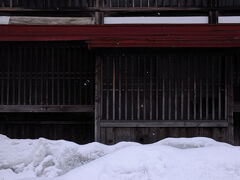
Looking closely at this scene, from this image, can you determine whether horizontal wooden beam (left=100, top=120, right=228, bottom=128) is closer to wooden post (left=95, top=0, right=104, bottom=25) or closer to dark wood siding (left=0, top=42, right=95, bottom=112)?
dark wood siding (left=0, top=42, right=95, bottom=112)

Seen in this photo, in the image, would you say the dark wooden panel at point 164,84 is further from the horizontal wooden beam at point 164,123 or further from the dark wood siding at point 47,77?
the dark wood siding at point 47,77

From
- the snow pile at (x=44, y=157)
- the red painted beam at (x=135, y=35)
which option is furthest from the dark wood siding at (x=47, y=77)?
the snow pile at (x=44, y=157)

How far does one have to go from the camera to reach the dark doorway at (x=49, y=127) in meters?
6.21

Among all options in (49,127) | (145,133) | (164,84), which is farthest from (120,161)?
(49,127)

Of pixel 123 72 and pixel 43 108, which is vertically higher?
pixel 123 72

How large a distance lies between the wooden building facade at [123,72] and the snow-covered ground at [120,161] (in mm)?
788

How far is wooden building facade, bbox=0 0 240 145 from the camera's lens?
203 inches

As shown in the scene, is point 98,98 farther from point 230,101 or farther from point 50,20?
point 230,101

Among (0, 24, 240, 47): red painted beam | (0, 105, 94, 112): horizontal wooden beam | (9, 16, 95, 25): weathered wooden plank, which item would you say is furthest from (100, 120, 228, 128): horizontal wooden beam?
(9, 16, 95, 25): weathered wooden plank

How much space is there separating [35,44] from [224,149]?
549cm

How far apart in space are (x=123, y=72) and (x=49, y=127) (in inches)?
115

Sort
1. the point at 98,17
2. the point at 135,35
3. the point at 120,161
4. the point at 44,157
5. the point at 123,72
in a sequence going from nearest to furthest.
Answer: the point at 120,161
the point at 44,157
the point at 135,35
the point at 123,72
the point at 98,17

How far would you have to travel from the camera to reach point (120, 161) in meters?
4.05

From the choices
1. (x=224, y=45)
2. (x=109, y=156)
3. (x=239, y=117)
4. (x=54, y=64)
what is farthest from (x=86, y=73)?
(x=239, y=117)
